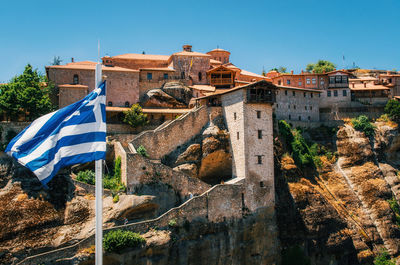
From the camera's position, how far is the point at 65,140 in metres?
15.3

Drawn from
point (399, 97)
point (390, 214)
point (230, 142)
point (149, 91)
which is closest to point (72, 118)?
point (230, 142)

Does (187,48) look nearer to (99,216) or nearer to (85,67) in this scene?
(85,67)

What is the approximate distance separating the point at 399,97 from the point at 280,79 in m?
19.2

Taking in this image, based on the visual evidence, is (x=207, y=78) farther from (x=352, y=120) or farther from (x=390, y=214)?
(x=390, y=214)

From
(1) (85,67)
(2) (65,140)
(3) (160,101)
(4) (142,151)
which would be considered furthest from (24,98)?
(2) (65,140)

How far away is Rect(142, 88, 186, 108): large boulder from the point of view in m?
50.6

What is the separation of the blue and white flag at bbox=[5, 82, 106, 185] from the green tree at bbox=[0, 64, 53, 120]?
88.6ft

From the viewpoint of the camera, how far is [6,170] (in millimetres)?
34625

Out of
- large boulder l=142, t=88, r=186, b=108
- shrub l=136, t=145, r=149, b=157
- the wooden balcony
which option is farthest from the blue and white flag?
the wooden balcony

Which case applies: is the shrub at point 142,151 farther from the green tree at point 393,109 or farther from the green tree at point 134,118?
the green tree at point 393,109

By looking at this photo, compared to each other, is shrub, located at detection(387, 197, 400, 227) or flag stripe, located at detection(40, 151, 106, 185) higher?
flag stripe, located at detection(40, 151, 106, 185)

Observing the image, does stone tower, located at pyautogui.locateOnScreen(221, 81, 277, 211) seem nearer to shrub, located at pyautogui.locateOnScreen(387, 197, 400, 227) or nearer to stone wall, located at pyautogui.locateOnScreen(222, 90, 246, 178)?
stone wall, located at pyautogui.locateOnScreen(222, 90, 246, 178)

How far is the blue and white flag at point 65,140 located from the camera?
15.0m

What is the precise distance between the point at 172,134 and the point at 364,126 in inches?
1105
